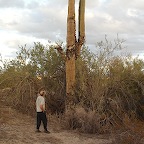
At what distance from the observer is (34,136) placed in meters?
13.1

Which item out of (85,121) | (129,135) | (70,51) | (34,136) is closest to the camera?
(129,135)

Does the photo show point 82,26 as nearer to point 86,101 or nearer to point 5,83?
point 86,101

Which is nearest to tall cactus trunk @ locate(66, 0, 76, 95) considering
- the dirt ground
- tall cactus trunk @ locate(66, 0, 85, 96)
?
tall cactus trunk @ locate(66, 0, 85, 96)

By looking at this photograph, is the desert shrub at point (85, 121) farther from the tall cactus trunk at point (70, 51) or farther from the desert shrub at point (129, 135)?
the desert shrub at point (129, 135)

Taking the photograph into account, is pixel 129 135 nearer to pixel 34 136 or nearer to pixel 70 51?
pixel 34 136

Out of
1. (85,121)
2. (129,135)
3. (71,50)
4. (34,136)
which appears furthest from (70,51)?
(129,135)

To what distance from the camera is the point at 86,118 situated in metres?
14.6

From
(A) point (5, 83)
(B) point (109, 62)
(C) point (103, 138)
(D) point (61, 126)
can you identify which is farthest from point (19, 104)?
(C) point (103, 138)

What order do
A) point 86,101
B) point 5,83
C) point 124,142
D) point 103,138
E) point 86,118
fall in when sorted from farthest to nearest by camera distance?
point 5,83 < point 86,101 < point 86,118 < point 103,138 < point 124,142

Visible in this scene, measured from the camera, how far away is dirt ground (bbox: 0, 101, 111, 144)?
12.4 meters

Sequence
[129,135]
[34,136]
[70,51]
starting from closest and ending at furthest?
1. [129,135]
2. [34,136]
3. [70,51]

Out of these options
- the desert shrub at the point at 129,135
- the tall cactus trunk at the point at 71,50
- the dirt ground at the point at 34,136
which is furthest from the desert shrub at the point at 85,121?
the desert shrub at the point at 129,135

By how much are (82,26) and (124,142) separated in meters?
7.91

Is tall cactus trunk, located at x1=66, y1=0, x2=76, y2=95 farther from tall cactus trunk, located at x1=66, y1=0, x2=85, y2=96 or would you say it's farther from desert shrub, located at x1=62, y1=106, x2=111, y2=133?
desert shrub, located at x1=62, y1=106, x2=111, y2=133
